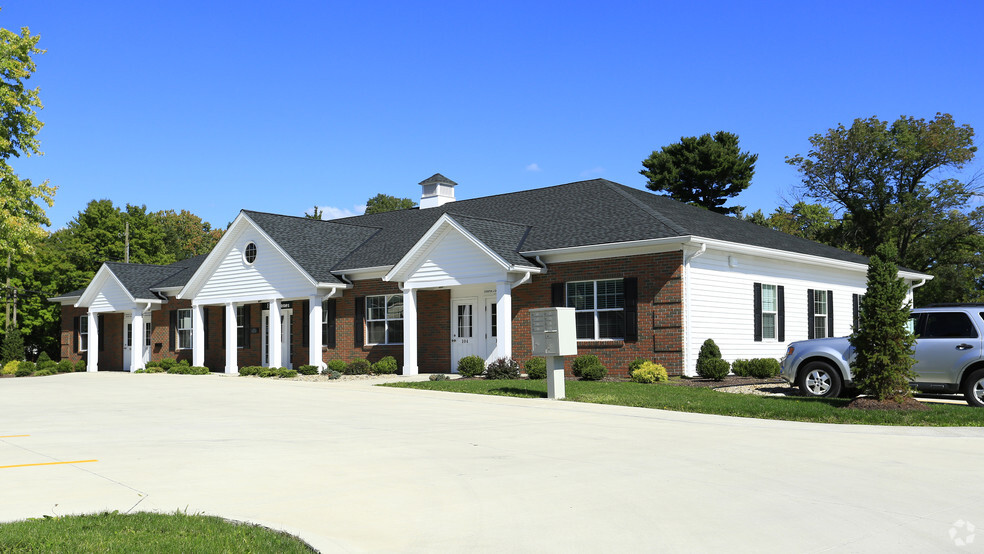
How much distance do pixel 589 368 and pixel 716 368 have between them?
10.2 ft

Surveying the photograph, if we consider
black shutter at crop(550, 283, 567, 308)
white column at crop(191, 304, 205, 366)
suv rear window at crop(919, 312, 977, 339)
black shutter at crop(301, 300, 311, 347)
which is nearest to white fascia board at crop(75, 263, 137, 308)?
white column at crop(191, 304, 205, 366)

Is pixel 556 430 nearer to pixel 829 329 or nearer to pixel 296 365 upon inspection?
pixel 829 329

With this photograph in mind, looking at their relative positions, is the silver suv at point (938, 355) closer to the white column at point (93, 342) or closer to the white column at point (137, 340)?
the white column at point (137, 340)

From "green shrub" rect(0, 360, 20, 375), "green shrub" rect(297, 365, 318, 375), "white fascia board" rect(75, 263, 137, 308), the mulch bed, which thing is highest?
"white fascia board" rect(75, 263, 137, 308)

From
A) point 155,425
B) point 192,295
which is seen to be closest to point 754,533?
point 155,425

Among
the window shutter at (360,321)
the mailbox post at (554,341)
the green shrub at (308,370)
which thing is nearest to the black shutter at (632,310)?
the mailbox post at (554,341)

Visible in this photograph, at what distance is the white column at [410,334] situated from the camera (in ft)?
84.2

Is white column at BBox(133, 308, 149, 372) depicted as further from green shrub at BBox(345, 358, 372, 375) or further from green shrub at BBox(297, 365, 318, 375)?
green shrub at BBox(345, 358, 372, 375)

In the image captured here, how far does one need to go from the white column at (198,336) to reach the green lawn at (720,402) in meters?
15.1

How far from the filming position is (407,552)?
5.73 metres

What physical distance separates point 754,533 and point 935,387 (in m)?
11.1

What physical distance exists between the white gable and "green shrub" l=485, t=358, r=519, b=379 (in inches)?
335

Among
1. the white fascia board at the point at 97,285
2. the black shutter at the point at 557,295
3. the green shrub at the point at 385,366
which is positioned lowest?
the green shrub at the point at 385,366

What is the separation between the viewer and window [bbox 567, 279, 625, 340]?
22469 mm
